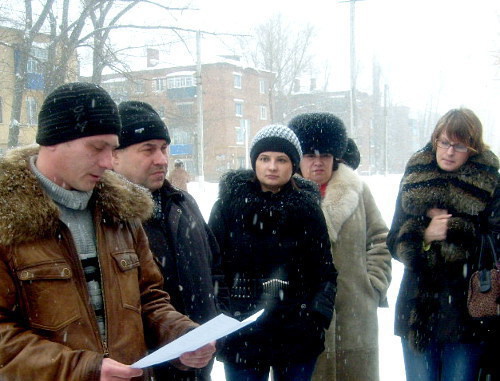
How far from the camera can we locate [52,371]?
1.56 meters

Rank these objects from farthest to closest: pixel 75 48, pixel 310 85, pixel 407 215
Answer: pixel 310 85 → pixel 75 48 → pixel 407 215

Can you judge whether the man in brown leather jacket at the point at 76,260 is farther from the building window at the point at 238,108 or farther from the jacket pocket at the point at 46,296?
the building window at the point at 238,108

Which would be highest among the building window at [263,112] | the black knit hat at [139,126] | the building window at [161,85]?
the building window at [161,85]

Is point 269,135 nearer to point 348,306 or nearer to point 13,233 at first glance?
point 348,306

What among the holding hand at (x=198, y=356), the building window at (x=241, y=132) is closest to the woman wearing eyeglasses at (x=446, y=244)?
the holding hand at (x=198, y=356)

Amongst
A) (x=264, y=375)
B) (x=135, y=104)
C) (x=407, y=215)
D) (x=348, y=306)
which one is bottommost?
(x=264, y=375)

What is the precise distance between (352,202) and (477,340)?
1068 mm

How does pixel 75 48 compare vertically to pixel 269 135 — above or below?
above

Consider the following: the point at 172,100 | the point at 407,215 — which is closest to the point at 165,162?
the point at 407,215

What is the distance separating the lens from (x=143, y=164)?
2551mm

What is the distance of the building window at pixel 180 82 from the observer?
4850cm

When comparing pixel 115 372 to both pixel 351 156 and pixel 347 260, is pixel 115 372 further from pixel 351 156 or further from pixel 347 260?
pixel 351 156

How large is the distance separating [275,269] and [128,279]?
1.15 metres

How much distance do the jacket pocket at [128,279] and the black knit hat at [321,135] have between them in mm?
1809
